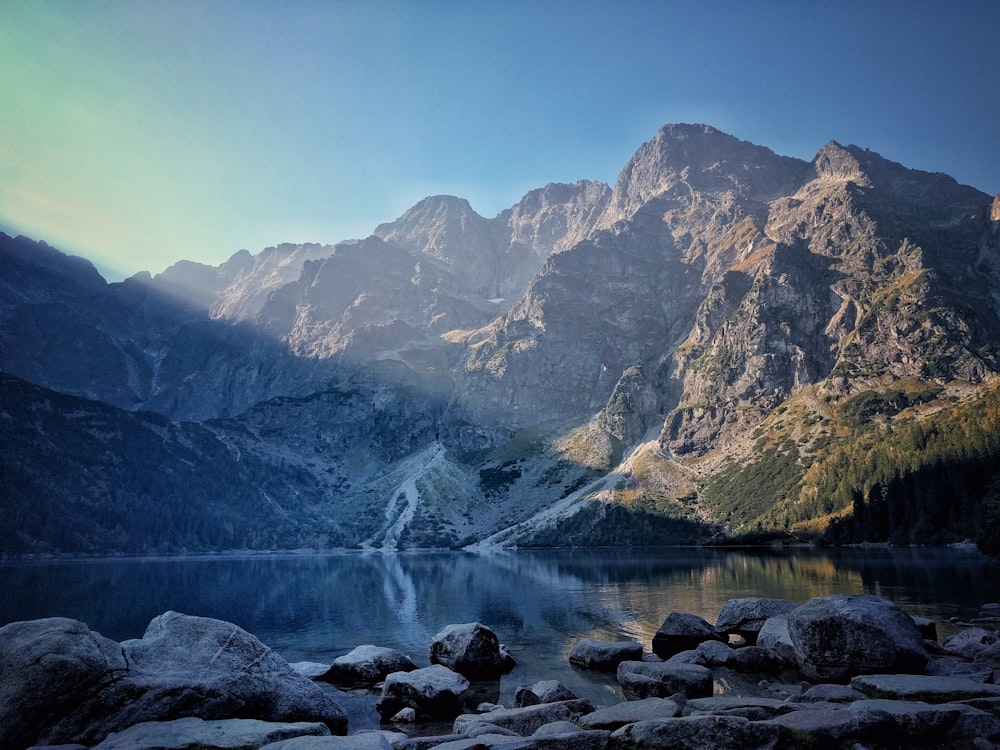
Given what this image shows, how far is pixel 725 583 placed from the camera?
9425 centimetres

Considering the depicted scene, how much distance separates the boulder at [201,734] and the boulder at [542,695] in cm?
1188

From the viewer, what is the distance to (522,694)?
31594 millimetres

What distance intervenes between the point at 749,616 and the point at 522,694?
25.0 meters

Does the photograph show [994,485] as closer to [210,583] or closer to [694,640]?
[694,640]

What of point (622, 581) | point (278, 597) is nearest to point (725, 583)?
point (622, 581)

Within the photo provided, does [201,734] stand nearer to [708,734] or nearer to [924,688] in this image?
[708,734]

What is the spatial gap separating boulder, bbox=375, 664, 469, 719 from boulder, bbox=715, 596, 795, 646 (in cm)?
2459

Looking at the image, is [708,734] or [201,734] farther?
[201,734]

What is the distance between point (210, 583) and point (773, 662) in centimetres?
12107

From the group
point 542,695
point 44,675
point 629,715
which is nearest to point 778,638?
point 542,695

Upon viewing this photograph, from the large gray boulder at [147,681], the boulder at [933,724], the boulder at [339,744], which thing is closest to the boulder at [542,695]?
the large gray boulder at [147,681]

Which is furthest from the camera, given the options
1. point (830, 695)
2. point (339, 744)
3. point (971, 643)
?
point (971, 643)

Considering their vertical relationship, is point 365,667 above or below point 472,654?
below

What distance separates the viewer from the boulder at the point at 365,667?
1613 inches
